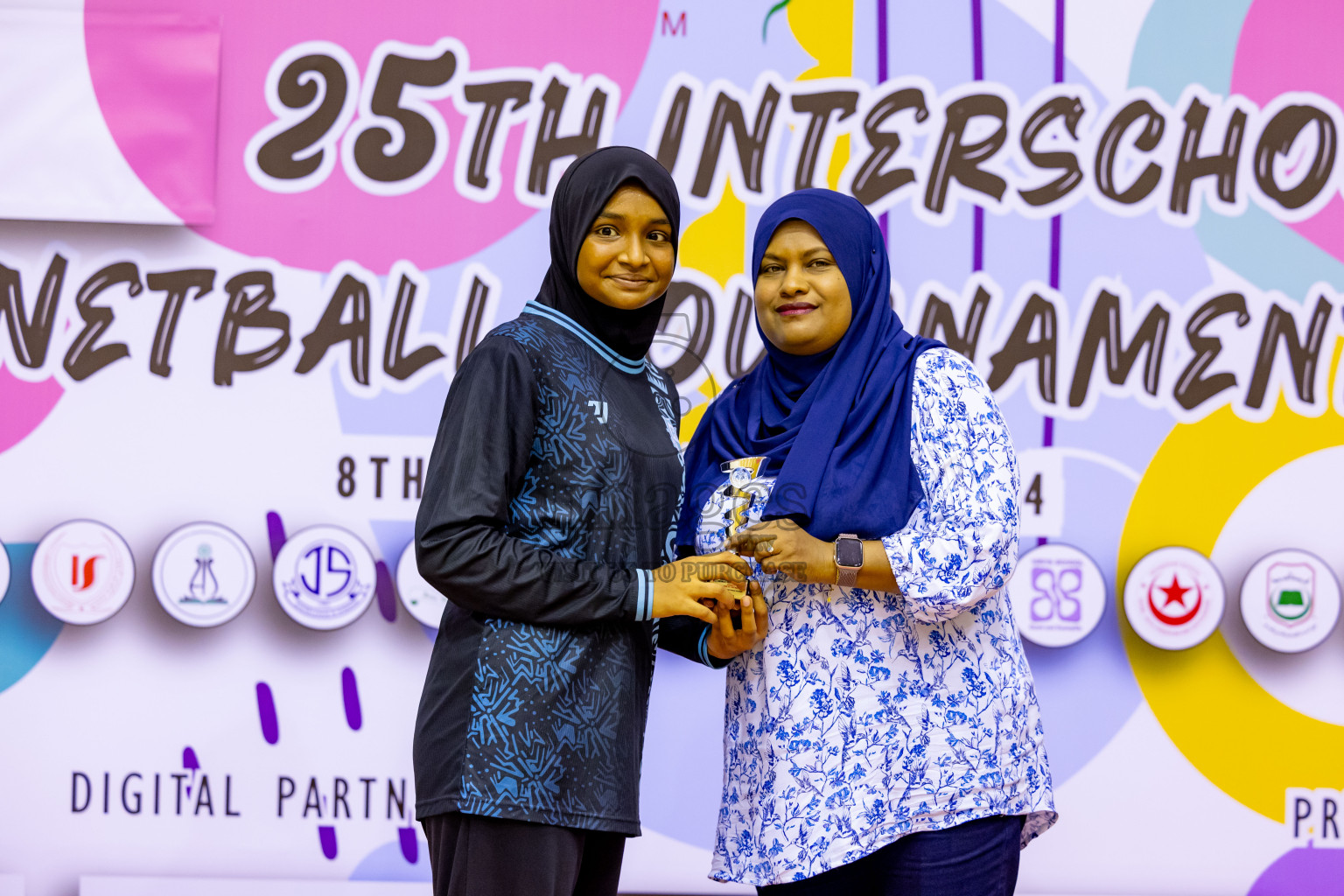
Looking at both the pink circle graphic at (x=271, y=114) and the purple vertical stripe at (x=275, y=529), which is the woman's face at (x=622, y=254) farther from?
the purple vertical stripe at (x=275, y=529)

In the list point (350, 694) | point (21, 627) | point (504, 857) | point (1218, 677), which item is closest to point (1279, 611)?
point (1218, 677)

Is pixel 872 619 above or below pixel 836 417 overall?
below

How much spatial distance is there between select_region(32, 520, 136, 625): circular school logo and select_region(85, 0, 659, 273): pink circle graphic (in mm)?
776

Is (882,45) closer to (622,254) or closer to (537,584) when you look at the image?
(622,254)

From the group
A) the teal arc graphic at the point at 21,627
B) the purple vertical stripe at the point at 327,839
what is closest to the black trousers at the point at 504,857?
the purple vertical stripe at the point at 327,839

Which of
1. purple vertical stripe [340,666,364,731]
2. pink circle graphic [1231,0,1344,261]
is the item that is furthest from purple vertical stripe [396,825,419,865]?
pink circle graphic [1231,0,1344,261]

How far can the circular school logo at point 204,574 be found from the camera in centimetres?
267

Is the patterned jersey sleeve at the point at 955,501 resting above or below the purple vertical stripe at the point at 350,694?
above

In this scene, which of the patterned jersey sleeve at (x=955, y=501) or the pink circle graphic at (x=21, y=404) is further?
the pink circle graphic at (x=21, y=404)

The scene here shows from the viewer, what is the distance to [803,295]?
161 centimetres

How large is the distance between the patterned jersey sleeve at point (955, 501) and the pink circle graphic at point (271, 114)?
1.48 metres

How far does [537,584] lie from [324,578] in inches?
54.8

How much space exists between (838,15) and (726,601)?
5.73ft

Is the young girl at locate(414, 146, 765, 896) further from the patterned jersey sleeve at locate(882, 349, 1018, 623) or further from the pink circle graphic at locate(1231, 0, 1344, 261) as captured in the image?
the pink circle graphic at locate(1231, 0, 1344, 261)
